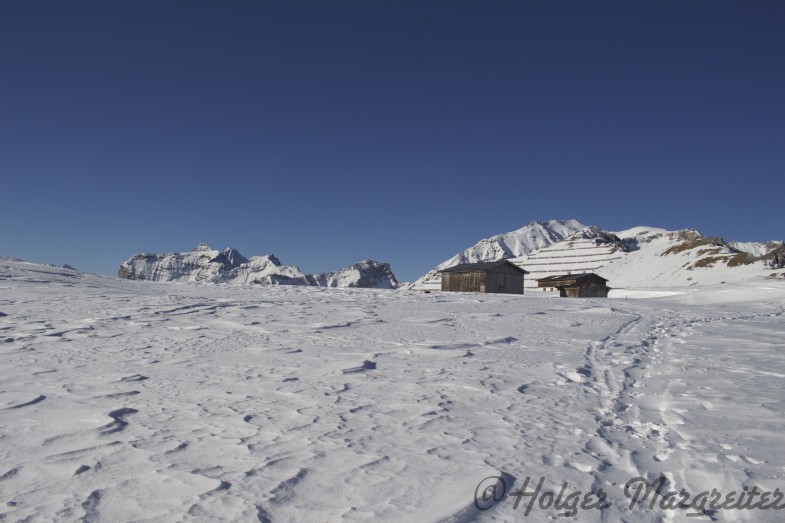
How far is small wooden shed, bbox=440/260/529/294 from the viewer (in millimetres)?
48219

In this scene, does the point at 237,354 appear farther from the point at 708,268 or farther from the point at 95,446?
the point at 708,268

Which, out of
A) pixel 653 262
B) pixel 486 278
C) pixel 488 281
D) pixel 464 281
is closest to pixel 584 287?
pixel 488 281

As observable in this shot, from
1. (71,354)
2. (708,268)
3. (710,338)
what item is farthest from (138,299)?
(708,268)

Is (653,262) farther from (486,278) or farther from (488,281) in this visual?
(486,278)

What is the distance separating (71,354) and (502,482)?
793 cm

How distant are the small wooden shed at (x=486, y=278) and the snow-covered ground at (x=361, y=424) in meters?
36.7

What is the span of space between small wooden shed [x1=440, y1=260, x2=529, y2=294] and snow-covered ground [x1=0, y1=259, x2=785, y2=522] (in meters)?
36.7

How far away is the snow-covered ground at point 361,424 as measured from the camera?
3.65 metres

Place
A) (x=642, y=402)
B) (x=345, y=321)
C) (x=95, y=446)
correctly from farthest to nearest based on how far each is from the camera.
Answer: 1. (x=345, y=321)
2. (x=642, y=402)
3. (x=95, y=446)

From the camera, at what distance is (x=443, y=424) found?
5383mm

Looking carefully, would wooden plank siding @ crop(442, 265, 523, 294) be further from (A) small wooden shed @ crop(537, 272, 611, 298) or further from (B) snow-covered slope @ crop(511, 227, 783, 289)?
(B) snow-covered slope @ crop(511, 227, 783, 289)

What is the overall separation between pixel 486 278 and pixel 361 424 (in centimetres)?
4399

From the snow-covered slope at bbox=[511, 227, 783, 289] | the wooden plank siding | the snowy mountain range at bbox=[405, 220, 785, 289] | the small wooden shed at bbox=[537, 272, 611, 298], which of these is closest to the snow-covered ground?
the wooden plank siding

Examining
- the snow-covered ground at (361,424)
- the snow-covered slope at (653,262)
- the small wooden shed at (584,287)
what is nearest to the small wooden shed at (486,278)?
the small wooden shed at (584,287)
